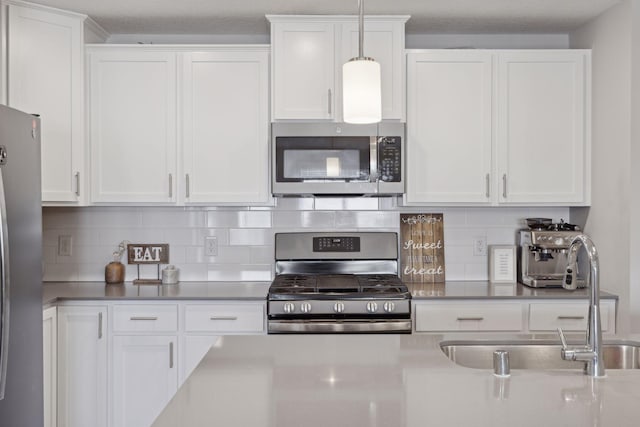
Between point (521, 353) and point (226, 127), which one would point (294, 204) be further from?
point (521, 353)

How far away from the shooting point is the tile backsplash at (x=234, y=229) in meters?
3.78

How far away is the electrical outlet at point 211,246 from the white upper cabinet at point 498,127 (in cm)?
120

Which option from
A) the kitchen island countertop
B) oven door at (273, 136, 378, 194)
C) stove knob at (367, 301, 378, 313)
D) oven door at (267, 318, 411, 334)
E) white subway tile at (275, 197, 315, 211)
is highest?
oven door at (273, 136, 378, 194)

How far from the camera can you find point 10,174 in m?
2.33

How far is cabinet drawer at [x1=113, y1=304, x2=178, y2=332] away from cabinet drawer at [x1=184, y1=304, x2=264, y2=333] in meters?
0.08

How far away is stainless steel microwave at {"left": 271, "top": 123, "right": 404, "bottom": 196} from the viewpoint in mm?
3389

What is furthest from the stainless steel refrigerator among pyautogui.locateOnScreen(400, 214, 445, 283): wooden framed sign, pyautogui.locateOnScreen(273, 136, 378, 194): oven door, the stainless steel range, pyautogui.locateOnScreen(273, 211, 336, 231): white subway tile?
pyautogui.locateOnScreen(400, 214, 445, 283): wooden framed sign

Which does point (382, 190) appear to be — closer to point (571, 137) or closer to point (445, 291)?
point (445, 291)

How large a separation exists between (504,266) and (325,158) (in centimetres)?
128

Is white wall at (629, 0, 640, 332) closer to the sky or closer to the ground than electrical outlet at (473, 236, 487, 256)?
closer to the sky

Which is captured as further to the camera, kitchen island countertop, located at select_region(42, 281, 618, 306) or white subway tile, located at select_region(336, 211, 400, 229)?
white subway tile, located at select_region(336, 211, 400, 229)

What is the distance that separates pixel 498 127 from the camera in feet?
11.4

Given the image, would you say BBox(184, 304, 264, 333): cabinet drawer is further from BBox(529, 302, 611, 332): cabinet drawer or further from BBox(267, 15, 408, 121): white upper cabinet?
BBox(529, 302, 611, 332): cabinet drawer

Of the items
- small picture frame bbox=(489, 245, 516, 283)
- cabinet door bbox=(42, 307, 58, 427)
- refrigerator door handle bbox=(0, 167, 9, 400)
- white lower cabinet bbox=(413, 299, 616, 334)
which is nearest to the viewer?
refrigerator door handle bbox=(0, 167, 9, 400)
